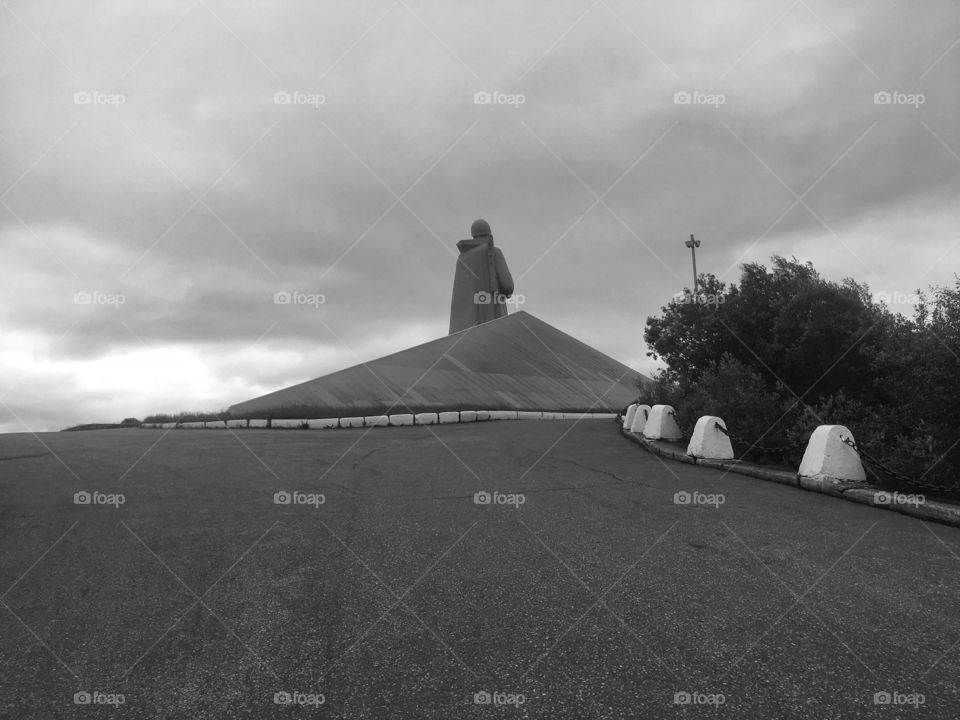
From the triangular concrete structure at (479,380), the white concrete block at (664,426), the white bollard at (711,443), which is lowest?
the white bollard at (711,443)

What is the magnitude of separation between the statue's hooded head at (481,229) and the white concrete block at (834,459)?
53.1 meters

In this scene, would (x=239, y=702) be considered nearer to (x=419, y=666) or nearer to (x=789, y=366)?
(x=419, y=666)

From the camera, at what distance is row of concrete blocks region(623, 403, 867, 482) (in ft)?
27.9

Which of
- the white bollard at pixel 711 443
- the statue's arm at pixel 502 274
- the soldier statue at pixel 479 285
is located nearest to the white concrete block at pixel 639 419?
the white bollard at pixel 711 443

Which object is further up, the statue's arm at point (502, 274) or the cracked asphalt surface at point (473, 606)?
the statue's arm at point (502, 274)

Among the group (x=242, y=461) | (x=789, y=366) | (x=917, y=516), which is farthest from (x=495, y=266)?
(x=917, y=516)

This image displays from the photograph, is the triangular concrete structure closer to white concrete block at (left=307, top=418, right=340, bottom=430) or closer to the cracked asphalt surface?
white concrete block at (left=307, top=418, right=340, bottom=430)

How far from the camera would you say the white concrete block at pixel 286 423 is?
79.1 feet

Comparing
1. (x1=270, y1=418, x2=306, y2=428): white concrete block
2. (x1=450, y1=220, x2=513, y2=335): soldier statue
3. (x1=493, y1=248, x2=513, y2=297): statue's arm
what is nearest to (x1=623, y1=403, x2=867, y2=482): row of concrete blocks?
(x1=270, y1=418, x2=306, y2=428): white concrete block

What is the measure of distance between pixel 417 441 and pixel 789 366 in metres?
10.3

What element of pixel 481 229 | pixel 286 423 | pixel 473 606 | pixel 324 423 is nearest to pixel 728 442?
pixel 473 606

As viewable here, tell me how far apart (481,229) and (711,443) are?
50737 millimetres

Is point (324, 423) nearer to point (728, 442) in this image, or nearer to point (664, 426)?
point (664, 426)

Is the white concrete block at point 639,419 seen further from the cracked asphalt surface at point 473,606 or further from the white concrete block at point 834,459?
the cracked asphalt surface at point 473,606
